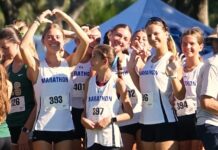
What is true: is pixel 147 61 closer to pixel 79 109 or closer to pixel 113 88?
pixel 113 88

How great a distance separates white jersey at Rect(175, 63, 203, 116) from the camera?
721 cm

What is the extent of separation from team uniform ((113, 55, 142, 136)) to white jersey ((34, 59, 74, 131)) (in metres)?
0.64

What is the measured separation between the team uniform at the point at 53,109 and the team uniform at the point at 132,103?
25.4 inches

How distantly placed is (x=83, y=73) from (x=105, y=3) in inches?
952

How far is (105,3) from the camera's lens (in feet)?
103

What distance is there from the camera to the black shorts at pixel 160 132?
6824 millimetres

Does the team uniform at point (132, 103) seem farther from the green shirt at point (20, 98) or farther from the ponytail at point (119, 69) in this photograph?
the green shirt at point (20, 98)

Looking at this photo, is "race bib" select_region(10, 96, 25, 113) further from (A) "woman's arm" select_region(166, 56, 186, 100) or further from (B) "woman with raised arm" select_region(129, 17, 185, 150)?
(A) "woman's arm" select_region(166, 56, 186, 100)

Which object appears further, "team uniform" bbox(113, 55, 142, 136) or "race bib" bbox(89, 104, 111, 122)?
"team uniform" bbox(113, 55, 142, 136)

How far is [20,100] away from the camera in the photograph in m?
7.38

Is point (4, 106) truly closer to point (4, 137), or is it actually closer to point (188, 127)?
point (4, 137)

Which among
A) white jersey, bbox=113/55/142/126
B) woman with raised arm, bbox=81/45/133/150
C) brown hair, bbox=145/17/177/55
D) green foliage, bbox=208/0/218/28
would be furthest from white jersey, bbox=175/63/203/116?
green foliage, bbox=208/0/218/28

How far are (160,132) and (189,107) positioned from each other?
1.91 ft

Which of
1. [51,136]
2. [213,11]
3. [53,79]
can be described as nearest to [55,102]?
[53,79]
